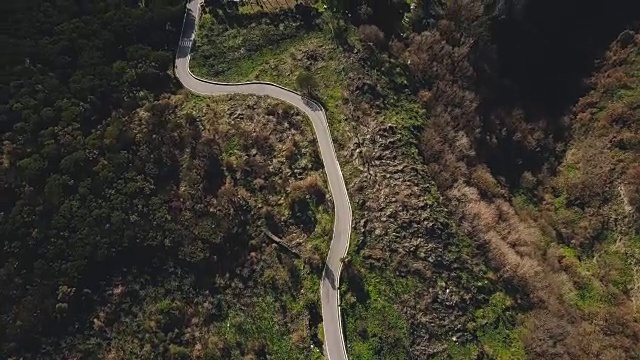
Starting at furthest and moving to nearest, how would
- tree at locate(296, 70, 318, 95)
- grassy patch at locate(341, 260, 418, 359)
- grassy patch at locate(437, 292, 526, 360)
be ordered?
tree at locate(296, 70, 318, 95) → grassy patch at locate(437, 292, 526, 360) → grassy patch at locate(341, 260, 418, 359)

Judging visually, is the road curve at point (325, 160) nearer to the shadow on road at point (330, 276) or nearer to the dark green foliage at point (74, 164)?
the shadow on road at point (330, 276)

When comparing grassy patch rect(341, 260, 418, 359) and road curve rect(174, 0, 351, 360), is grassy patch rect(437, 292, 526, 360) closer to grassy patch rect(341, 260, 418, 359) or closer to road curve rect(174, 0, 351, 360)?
grassy patch rect(341, 260, 418, 359)

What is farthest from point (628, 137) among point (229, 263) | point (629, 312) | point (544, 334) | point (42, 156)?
point (42, 156)

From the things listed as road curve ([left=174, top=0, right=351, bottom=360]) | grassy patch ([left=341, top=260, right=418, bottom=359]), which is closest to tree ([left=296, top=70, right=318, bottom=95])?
road curve ([left=174, top=0, right=351, bottom=360])

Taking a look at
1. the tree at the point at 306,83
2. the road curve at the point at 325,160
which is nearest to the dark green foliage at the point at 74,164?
the road curve at the point at 325,160

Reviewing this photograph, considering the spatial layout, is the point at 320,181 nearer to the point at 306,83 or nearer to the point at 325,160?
the point at 325,160

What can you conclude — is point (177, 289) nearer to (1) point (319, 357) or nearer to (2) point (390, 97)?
(1) point (319, 357)
